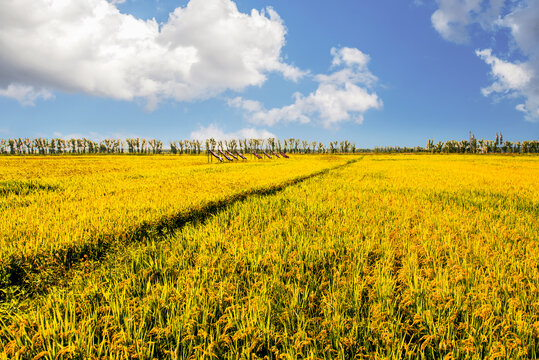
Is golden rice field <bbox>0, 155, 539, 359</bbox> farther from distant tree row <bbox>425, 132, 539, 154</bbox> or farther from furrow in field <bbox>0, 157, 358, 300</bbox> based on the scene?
distant tree row <bbox>425, 132, 539, 154</bbox>

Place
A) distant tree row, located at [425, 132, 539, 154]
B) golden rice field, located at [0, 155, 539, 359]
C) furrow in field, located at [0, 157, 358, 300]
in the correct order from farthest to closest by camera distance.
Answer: distant tree row, located at [425, 132, 539, 154] < furrow in field, located at [0, 157, 358, 300] < golden rice field, located at [0, 155, 539, 359]

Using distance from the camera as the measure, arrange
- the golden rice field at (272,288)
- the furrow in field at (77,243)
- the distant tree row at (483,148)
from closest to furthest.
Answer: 1. the golden rice field at (272,288)
2. the furrow in field at (77,243)
3. the distant tree row at (483,148)

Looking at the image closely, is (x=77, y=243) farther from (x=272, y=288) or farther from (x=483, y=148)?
(x=483, y=148)

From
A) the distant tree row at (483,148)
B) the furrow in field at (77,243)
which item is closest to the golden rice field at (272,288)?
the furrow in field at (77,243)

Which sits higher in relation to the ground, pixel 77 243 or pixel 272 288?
pixel 77 243

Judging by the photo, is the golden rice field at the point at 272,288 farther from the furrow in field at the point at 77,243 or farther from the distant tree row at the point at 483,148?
the distant tree row at the point at 483,148

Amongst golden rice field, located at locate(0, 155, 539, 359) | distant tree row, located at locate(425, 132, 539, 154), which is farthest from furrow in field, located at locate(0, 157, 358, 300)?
distant tree row, located at locate(425, 132, 539, 154)

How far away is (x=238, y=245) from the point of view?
10.6ft

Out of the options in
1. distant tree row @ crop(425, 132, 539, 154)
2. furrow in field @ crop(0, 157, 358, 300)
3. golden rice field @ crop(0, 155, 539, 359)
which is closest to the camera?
golden rice field @ crop(0, 155, 539, 359)

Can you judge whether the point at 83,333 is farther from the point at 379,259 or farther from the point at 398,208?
the point at 398,208

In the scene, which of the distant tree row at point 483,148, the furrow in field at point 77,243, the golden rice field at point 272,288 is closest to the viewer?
the golden rice field at point 272,288

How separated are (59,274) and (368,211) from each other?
214 inches

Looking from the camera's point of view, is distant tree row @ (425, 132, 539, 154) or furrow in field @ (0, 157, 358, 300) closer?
furrow in field @ (0, 157, 358, 300)

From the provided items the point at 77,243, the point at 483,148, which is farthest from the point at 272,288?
the point at 483,148
